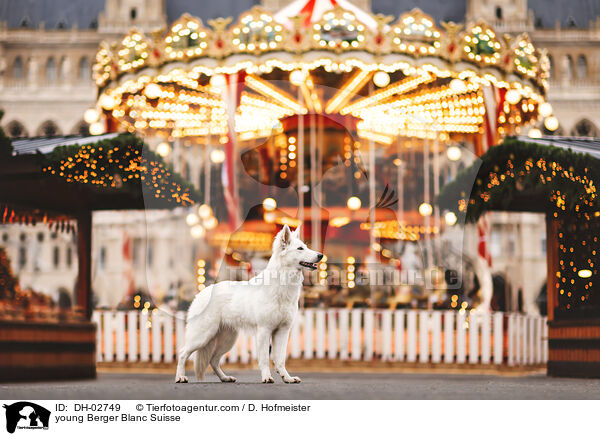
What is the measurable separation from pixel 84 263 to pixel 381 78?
5194 mm

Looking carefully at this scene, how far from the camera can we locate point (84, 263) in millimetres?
12859

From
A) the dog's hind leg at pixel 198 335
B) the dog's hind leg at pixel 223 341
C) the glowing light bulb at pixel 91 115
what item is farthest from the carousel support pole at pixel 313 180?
the dog's hind leg at pixel 198 335

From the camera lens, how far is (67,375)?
1171 centimetres

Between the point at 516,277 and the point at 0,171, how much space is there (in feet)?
122

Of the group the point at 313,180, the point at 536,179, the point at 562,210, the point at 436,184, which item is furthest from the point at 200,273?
the point at 536,179

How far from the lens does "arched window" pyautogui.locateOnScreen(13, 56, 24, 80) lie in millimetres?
54688

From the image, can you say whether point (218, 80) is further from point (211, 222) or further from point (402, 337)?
point (402, 337)

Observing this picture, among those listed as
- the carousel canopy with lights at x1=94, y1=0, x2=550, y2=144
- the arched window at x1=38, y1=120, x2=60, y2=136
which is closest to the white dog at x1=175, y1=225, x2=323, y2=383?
the carousel canopy with lights at x1=94, y1=0, x2=550, y2=144

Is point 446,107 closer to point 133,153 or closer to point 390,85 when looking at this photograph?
point 390,85

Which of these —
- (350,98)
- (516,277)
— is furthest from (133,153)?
(516,277)

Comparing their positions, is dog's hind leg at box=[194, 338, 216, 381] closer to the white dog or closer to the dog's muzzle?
the white dog

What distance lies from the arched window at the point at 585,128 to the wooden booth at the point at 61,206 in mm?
41280

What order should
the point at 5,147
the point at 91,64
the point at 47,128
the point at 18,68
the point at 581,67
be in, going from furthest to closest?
1. the point at 91,64
2. the point at 18,68
3. the point at 581,67
4. the point at 47,128
5. the point at 5,147

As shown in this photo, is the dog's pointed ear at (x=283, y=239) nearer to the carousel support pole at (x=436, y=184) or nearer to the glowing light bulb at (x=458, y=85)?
the glowing light bulb at (x=458, y=85)
